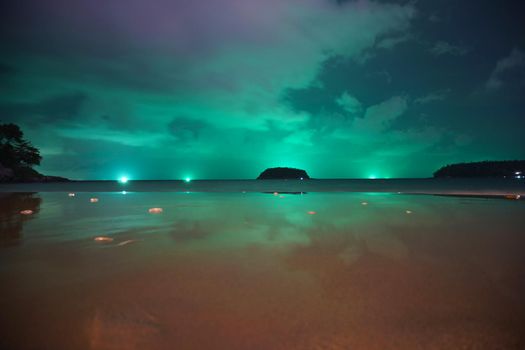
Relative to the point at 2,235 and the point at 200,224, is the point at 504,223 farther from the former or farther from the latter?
the point at 2,235

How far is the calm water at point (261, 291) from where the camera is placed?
350 cm

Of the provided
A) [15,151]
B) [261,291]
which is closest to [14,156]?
[15,151]

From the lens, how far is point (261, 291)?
196 inches

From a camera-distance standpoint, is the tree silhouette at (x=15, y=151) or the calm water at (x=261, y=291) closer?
the calm water at (x=261, y=291)

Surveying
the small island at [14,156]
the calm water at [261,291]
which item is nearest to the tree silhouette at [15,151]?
the small island at [14,156]

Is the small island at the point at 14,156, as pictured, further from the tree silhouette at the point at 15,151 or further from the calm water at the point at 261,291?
the calm water at the point at 261,291

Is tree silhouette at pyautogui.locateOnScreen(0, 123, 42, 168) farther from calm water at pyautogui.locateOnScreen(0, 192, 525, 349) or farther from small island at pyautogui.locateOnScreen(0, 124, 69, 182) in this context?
calm water at pyautogui.locateOnScreen(0, 192, 525, 349)

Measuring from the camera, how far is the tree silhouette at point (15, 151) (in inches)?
2820

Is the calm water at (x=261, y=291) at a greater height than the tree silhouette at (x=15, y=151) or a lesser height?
lesser

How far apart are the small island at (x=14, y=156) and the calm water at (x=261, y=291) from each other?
87.2 meters

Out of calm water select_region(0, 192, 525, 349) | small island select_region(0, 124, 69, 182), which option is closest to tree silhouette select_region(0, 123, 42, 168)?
small island select_region(0, 124, 69, 182)

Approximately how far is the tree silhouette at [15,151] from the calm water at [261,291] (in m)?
87.1

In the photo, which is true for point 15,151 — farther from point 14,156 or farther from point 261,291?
point 261,291

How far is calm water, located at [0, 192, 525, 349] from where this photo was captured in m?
3.50
